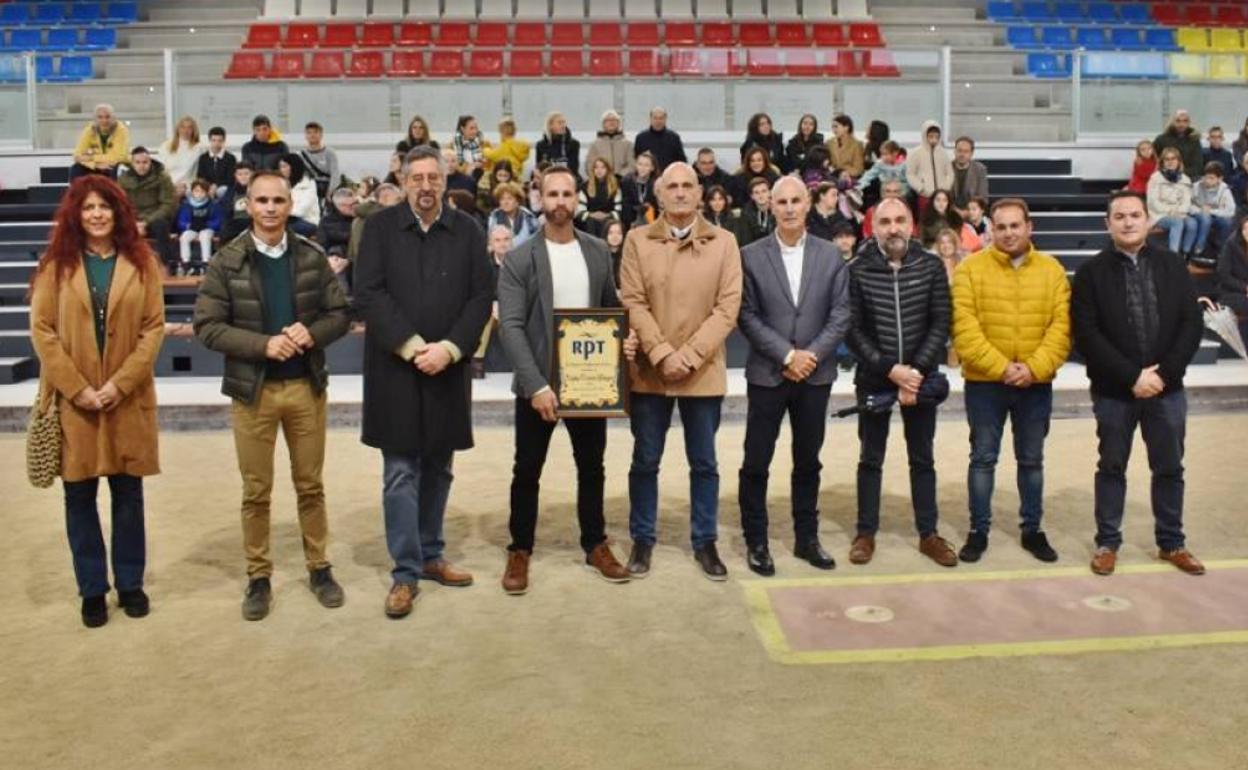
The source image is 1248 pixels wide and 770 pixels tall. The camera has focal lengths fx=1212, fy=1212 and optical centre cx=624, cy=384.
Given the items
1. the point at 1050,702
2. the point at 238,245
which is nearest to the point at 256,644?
the point at 238,245

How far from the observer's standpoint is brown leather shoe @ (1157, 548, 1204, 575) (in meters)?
5.07

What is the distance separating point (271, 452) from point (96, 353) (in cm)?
74

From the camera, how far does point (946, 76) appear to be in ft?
51.4

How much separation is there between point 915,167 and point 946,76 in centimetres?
363

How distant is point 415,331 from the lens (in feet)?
15.1

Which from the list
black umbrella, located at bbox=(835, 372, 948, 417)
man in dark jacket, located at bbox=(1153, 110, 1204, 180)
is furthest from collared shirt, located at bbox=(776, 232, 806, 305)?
man in dark jacket, located at bbox=(1153, 110, 1204, 180)

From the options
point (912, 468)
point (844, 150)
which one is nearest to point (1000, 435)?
point (912, 468)

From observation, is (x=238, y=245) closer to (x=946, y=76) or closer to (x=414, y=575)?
(x=414, y=575)

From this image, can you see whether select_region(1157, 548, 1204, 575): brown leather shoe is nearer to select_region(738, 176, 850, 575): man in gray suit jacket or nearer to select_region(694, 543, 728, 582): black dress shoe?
select_region(738, 176, 850, 575): man in gray suit jacket

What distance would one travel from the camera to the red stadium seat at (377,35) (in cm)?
1956

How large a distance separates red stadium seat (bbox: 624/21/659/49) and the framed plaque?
1526 cm

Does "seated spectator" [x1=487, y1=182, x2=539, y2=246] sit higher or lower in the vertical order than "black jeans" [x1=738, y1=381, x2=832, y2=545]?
higher

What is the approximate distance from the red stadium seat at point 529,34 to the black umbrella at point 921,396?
601 inches

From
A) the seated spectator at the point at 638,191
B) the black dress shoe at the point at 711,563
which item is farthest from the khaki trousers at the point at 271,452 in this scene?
the seated spectator at the point at 638,191
